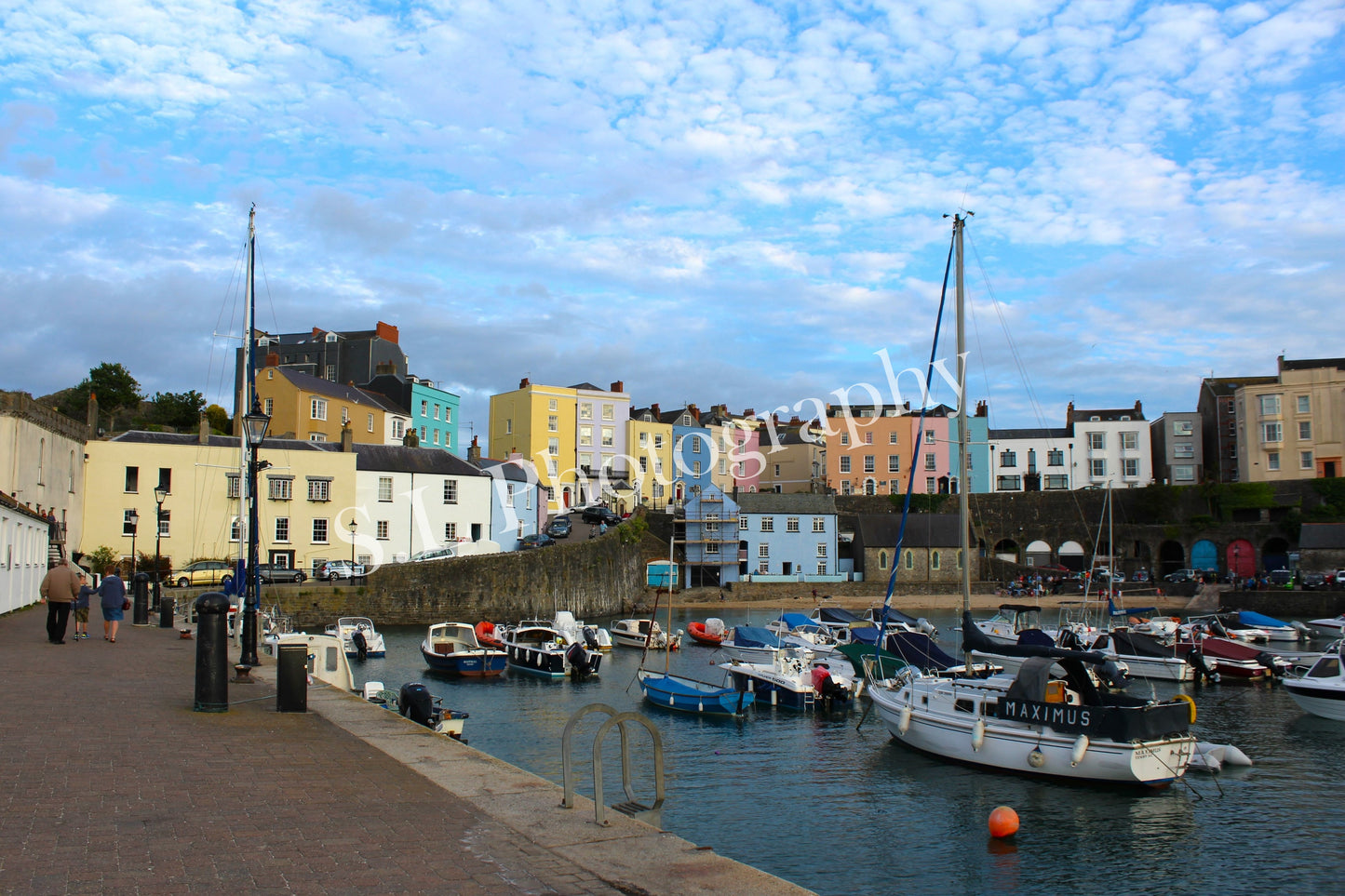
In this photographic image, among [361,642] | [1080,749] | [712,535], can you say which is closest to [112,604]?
[361,642]

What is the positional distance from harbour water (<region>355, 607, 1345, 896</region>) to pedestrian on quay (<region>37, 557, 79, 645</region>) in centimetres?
935

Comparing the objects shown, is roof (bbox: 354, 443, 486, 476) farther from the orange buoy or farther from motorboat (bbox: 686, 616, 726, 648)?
the orange buoy

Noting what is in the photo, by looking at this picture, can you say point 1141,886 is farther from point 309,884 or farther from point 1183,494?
point 1183,494

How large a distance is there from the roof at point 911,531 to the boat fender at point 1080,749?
5919 cm

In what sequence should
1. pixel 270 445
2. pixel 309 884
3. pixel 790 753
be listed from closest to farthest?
pixel 309 884, pixel 790 753, pixel 270 445

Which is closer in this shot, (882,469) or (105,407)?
(105,407)

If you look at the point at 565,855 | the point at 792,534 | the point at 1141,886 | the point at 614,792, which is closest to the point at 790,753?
the point at 614,792

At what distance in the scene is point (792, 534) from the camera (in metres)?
77.9

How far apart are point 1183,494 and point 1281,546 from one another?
25.4ft

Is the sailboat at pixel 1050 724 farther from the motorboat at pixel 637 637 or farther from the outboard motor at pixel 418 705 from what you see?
the motorboat at pixel 637 637

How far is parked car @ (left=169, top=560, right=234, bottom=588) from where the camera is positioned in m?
47.8

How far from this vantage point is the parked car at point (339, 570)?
51.0 m

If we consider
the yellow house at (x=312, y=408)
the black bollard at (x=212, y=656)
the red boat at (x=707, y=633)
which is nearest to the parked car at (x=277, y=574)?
the yellow house at (x=312, y=408)

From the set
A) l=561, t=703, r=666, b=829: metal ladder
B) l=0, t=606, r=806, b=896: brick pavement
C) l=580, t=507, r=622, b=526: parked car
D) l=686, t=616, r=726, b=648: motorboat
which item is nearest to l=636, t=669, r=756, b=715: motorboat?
l=0, t=606, r=806, b=896: brick pavement
